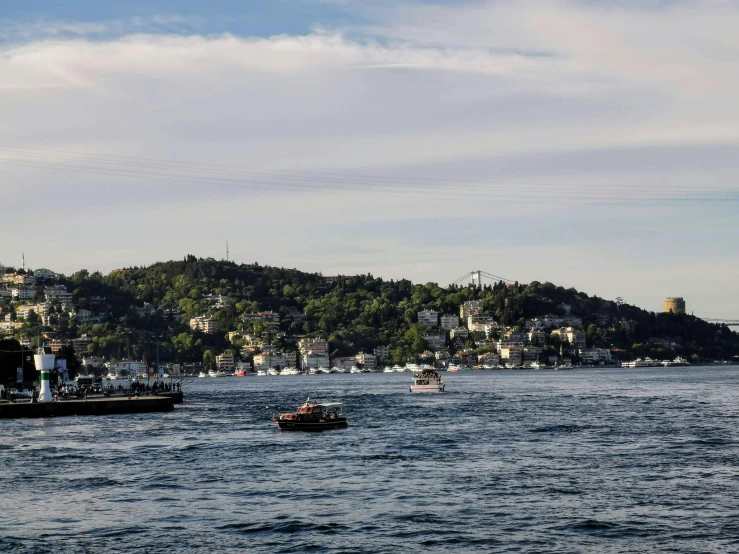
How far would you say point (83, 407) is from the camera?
101 metres

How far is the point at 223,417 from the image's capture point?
98.8 meters

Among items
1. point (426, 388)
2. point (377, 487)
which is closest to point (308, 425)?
point (377, 487)

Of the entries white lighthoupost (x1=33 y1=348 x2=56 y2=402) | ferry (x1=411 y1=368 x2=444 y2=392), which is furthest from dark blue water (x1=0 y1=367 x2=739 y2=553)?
ferry (x1=411 y1=368 x2=444 y2=392)

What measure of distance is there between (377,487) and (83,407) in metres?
57.3

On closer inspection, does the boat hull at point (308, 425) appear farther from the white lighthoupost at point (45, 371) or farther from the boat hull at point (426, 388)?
the boat hull at point (426, 388)

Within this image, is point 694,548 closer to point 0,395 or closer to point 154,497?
point 154,497

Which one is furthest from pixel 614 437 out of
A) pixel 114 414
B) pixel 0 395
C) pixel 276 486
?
pixel 0 395

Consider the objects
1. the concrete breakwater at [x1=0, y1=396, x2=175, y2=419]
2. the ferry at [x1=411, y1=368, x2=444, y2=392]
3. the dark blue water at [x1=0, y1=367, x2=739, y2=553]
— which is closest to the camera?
the dark blue water at [x1=0, y1=367, x2=739, y2=553]

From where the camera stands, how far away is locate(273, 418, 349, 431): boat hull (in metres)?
78.6

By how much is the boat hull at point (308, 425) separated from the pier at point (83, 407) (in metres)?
27.6

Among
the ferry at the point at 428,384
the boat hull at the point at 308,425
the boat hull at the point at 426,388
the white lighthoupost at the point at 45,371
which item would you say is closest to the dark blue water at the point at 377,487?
the boat hull at the point at 308,425

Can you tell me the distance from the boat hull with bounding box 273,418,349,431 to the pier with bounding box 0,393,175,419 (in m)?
27.6

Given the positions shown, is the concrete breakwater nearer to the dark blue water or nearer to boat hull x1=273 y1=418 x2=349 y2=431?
the dark blue water

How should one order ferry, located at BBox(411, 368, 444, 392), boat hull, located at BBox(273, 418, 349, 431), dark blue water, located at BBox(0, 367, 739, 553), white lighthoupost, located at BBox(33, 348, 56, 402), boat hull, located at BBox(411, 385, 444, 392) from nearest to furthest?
dark blue water, located at BBox(0, 367, 739, 553) → boat hull, located at BBox(273, 418, 349, 431) → white lighthoupost, located at BBox(33, 348, 56, 402) → boat hull, located at BBox(411, 385, 444, 392) → ferry, located at BBox(411, 368, 444, 392)
